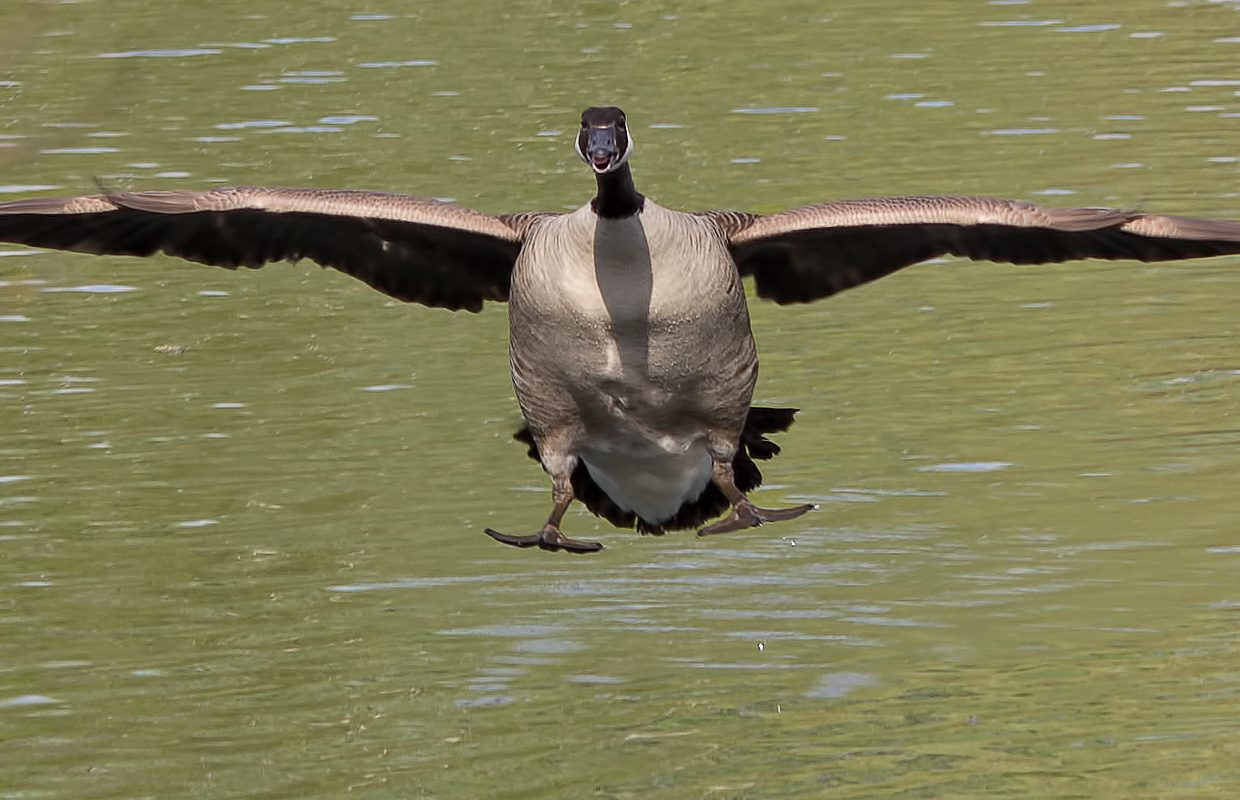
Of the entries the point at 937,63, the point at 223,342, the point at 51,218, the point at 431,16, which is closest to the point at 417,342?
the point at 223,342

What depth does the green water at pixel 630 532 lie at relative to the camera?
35.7ft

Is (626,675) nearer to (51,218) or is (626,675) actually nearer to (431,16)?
(51,218)

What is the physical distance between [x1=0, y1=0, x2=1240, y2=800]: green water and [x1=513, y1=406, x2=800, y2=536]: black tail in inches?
34.1

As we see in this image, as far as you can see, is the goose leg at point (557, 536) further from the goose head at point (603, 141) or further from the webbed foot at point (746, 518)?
the goose head at point (603, 141)

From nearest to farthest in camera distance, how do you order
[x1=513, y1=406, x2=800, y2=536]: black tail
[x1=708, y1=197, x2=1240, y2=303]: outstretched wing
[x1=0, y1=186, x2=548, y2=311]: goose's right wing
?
1. [x1=708, y1=197, x2=1240, y2=303]: outstretched wing
2. [x1=0, y1=186, x2=548, y2=311]: goose's right wing
3. [x1=513, y1=406, x2=800, y2=536]: black tail

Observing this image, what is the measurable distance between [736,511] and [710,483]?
772mm

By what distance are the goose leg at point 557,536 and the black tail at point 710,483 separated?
1.53 feet

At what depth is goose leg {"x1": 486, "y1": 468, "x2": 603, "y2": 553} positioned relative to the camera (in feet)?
33.2

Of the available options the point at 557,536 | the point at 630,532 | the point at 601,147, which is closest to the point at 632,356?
Result: the point at 557,536

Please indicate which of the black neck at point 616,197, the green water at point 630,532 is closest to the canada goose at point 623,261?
the black neck at point 616,197

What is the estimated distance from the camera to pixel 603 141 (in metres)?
9.16

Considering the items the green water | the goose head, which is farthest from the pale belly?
the green water

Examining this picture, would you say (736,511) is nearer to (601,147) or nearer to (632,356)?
(632,356)

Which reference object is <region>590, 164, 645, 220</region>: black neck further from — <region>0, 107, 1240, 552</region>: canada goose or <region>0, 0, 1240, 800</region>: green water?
<region>0, 0, 1240, 800</region>: green water
